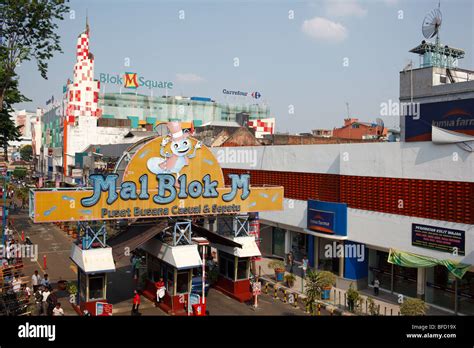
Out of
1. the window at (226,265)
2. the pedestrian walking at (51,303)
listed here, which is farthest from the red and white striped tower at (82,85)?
the pedestrian walking at (51,303)

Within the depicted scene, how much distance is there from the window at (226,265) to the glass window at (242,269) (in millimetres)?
340

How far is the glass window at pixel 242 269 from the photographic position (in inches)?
977

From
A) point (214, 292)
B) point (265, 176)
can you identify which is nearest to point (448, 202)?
point (214, 292)

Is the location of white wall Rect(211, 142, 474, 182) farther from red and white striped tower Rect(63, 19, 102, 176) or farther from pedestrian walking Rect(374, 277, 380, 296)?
red and white striped tower Rect(63, 19, 102, 176)

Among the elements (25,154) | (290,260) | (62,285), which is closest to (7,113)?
(62,285)

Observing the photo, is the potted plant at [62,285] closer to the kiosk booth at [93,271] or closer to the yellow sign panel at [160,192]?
the kiosk booth at [93,271]

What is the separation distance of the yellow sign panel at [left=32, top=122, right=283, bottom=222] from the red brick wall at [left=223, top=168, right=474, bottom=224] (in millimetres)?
7294

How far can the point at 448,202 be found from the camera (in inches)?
886

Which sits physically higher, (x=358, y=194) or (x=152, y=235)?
(x=358, y=194)

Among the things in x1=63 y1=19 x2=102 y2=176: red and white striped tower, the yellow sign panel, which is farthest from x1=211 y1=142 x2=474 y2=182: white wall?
x1=63 y1=19 x2=102 y2=176: red and white striped tower

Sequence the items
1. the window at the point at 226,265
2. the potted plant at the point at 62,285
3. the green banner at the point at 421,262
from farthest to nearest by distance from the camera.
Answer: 1. the potted plant at the point at 62,285
2. the window at the point at 226,265
3. the green banner at the point at 421,262

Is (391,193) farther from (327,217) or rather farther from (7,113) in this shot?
(7,113)
